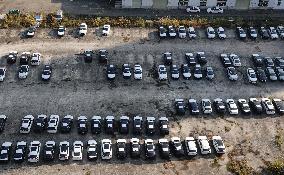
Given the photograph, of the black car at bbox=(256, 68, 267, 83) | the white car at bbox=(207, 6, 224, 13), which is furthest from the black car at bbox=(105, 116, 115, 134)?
the white car at bbox=(207, 6, 224, 13)

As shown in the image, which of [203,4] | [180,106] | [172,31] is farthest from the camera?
[203,4]

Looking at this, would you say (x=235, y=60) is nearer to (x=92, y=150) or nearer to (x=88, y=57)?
(x=88, y=57)

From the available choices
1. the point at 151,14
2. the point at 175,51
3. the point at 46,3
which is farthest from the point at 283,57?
the point at 46,3

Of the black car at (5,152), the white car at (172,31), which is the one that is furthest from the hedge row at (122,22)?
the black car at (5,152)

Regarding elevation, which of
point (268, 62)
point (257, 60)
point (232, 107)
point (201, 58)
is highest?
point (201, 58)

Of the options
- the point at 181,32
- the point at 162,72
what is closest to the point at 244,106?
the point at 162,72

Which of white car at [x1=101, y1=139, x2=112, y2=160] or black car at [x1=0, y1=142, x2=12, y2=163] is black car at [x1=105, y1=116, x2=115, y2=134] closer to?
white car at [x1=101, y1=139, x2=112, y2=160]
